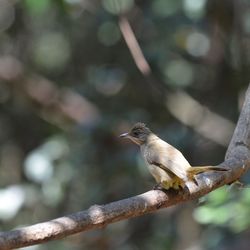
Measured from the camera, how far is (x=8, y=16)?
8.73 meters

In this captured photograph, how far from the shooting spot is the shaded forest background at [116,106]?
6.79m

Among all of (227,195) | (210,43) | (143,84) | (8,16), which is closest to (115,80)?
(143,84)

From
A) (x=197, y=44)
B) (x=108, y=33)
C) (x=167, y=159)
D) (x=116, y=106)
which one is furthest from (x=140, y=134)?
(x=108, y=33)

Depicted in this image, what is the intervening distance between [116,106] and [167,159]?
386 cm

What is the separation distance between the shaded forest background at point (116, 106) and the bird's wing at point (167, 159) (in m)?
2.14

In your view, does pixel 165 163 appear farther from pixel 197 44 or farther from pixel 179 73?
pixel 179 73

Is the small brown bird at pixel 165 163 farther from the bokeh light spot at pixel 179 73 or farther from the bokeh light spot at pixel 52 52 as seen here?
the bokeh light spot at pixel 52 52

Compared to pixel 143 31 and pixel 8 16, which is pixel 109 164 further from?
pixel 8 16

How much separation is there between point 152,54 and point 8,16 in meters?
2.01

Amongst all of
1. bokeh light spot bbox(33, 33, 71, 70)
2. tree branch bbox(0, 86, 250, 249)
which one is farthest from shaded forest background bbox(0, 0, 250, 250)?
tree branch bbox(0, 86, 250, 249)

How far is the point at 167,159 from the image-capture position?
383 cm

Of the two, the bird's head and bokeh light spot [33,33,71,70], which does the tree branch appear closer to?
the bird's head

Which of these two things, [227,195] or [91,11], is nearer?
[227,195]

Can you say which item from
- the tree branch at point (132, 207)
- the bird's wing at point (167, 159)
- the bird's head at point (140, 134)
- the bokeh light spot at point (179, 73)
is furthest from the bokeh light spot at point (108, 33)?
the tree branch at point (132, 207)
